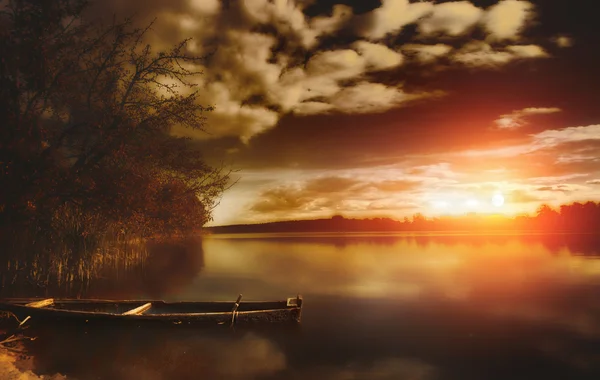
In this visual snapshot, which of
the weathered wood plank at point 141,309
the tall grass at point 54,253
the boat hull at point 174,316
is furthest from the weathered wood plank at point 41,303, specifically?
the weathered wood plank at point 141,309

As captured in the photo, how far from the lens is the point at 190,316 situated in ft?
59.8

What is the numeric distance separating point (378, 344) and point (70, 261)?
2269 cm

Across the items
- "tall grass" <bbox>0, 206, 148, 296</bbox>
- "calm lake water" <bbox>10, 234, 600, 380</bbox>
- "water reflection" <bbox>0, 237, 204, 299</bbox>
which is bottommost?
"calm lake water" <bbox>10, 234, 600, 380</bbox>

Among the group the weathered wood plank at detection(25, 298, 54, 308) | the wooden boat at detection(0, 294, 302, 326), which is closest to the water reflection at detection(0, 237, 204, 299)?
the weathered wood plank at detection(25, 298, 54, 308)

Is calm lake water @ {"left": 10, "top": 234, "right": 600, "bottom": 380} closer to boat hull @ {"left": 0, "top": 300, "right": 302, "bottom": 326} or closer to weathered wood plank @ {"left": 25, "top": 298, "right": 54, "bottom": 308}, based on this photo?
boat hull @ {"left": 0, "top": 300, "right": 302, "bottom": 326}

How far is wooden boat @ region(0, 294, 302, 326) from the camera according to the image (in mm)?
18297

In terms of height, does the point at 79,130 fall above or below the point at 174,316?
above

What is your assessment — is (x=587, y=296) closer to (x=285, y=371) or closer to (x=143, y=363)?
(x=285, y=371)

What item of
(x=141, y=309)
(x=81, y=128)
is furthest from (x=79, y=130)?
(x=141, y=309)

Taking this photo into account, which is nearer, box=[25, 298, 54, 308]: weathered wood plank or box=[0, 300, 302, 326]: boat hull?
box=[0, 300, 302, 326]: boat hull

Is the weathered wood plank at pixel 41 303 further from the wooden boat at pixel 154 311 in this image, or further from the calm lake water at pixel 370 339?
the calm lake water at pixel 370 339

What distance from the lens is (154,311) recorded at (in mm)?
20656

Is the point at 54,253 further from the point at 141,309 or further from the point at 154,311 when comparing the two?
the point at 141,309

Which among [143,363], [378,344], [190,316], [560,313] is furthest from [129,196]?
[560,313]
